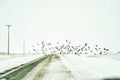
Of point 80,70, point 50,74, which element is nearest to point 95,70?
point 80,70

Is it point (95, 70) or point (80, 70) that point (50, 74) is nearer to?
point (95, 70)

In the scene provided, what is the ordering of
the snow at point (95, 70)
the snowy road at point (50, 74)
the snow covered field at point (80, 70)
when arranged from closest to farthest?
the snowy road at point (50, 74) < the snow covered field at point (80, 70) < the snow at point (95, 70)

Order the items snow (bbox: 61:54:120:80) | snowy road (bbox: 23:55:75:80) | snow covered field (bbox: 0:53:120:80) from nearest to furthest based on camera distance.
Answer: snowy road (bbox: 23:55:75:80) → snow covered field (bbox: 0:53:120:80) → snow (bbox: 61:54:120:80)

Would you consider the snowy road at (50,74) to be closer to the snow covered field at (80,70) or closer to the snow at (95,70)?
the snow covered field at (80,70)

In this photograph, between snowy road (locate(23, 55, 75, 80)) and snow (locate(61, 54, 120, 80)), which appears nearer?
snowy road (locate(23, 55, 75, 80))

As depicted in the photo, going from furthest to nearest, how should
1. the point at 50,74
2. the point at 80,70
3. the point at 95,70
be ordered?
the point at 80,70, the point at 95,70, the point at 50,74

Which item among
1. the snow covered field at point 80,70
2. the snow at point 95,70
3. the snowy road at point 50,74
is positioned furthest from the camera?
the snow at point 95,70

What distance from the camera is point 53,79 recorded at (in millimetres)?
16250

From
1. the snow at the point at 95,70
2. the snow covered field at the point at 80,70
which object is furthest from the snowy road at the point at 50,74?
the snow at the point at 95,70

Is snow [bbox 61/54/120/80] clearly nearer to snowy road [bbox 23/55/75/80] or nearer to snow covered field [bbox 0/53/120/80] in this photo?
snow covered field [bbox 0/53/120/80]

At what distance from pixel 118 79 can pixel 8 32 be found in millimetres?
102066

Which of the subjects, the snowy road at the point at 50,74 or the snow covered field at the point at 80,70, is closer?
the snowy road at the point at 50,74

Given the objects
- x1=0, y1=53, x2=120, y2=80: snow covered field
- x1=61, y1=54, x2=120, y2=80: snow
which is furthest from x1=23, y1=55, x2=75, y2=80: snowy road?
x1=61, y1=54, x2=120, y2=80: snow

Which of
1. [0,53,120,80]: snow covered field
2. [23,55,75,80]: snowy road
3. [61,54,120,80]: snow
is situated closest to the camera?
[23,55,75,80]: snowy road
